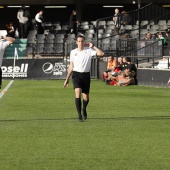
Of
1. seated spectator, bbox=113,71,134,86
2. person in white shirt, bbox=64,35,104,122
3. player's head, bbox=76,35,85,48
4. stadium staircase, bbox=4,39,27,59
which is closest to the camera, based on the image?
player's head, bbox=76,35,85,48

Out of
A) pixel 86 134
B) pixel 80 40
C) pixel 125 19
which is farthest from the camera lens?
pixel 125 19

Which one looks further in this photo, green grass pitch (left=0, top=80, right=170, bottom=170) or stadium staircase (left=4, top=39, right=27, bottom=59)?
stadium staircase (left=4, top=39, right=27, bottom=59)

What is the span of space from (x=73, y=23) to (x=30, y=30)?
11.9 ft

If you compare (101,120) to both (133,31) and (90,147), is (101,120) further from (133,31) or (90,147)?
(133,31)

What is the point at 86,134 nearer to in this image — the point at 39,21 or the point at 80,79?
the point at 80,79

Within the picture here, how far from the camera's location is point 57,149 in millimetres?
12219

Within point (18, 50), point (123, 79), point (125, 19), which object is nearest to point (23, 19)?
point (18, 50)

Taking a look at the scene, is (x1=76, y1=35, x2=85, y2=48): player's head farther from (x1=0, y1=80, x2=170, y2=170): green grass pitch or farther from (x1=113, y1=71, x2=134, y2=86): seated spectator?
(x1=113, y1=71, x2=134, y2=86): seated spectator

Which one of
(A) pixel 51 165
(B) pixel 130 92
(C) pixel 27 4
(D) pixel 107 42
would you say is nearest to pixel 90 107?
(B) pixel 130 92

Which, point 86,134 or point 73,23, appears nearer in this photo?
point 86,134

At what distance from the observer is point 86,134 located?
1440 centimetres

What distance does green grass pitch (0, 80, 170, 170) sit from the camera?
35.9 feet

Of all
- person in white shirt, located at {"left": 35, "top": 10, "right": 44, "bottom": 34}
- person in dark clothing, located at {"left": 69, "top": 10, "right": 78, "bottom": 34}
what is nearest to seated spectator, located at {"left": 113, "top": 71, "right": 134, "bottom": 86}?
person in dark clothing, located at {"left": 69, "top": 10, "right": 78, "bottom": 34}

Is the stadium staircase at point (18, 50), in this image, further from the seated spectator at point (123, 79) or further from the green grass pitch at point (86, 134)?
the green grass pitch at point (86, 134)
